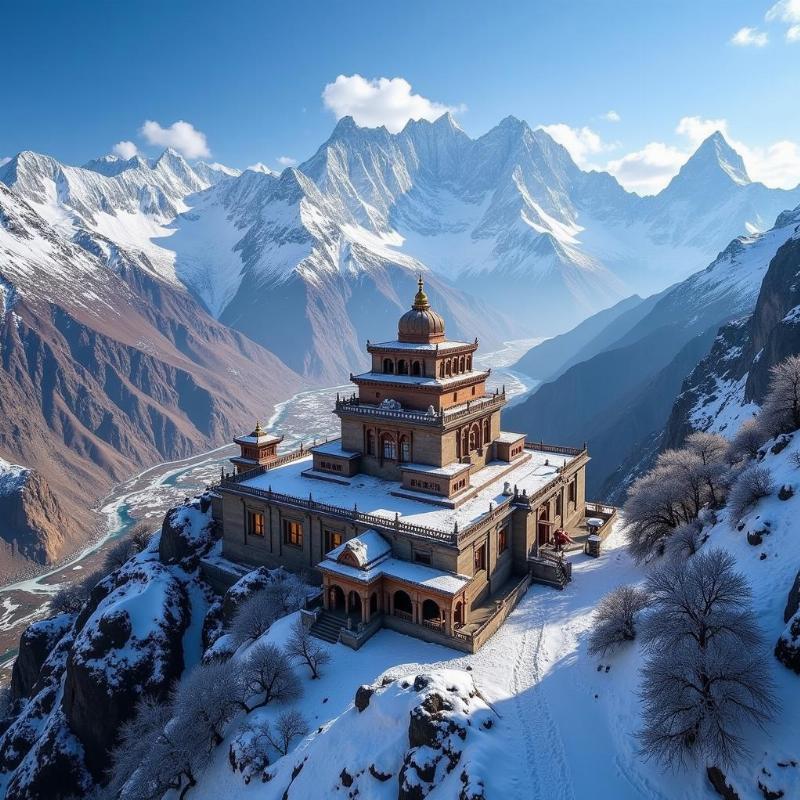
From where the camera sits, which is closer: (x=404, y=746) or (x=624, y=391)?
(x=404, y=746)

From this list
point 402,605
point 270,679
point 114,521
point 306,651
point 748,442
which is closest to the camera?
point 270,679

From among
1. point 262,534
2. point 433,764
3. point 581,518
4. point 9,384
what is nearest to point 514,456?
point 581,518

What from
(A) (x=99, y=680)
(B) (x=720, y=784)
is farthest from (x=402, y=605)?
(A) (x=99, y=680)

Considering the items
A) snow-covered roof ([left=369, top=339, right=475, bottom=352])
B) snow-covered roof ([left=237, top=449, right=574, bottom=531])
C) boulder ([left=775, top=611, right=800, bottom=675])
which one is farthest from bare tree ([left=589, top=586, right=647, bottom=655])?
snow-covered roof ([left=369, top=339, right=475, bottom=352])

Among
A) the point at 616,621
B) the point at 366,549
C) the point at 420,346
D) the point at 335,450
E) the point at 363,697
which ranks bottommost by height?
the point at 363,697

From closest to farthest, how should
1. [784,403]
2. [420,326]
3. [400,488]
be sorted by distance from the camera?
1. [784,403]
2. [400,488]
3. [420,326]

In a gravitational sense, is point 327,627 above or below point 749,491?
below

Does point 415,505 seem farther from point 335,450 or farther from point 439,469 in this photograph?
point 335,450
